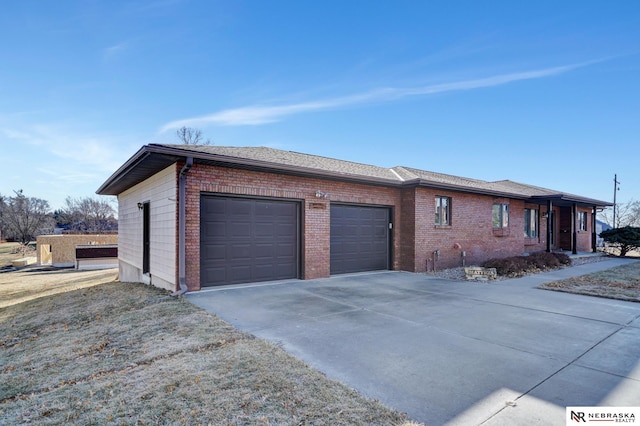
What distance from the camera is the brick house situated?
7.57 meters

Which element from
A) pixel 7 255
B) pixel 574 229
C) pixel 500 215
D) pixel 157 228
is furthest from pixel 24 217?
pixel 574 229

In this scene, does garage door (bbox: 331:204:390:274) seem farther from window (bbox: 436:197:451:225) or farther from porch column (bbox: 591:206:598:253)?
porch column (bbox: 591:206:598:253)

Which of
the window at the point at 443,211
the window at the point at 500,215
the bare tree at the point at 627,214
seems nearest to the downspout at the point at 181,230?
the window at the point at 443,211

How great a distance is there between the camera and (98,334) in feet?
16.4

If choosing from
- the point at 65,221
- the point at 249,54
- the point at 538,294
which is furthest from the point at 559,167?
the point at 65,221

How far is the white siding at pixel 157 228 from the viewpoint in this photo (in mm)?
7578

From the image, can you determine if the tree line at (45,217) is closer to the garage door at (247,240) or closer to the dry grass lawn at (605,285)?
the garage door at (247,240)

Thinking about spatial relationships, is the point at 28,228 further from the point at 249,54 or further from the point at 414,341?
the point at 414,341

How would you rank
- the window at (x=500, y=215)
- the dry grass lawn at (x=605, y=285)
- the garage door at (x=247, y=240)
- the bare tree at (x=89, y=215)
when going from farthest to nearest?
the bare tree at (x=89, y=215) < the window at (x=500, y=215) < the garage door at (x=247, y=240) < the dry grass lawn at (x=605, y=285)

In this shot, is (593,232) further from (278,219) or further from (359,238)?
(278,219)

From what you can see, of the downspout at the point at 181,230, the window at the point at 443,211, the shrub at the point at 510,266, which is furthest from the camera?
the window at the point at 443,211

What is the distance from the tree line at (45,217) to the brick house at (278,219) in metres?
32.9

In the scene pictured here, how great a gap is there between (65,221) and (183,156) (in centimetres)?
5335

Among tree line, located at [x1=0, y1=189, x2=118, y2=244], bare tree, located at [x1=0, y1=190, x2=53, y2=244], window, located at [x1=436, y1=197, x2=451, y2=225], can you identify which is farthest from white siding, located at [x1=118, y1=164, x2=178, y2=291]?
bare tree, located at [x1=0, y1=190, x2=53, y2=244]
